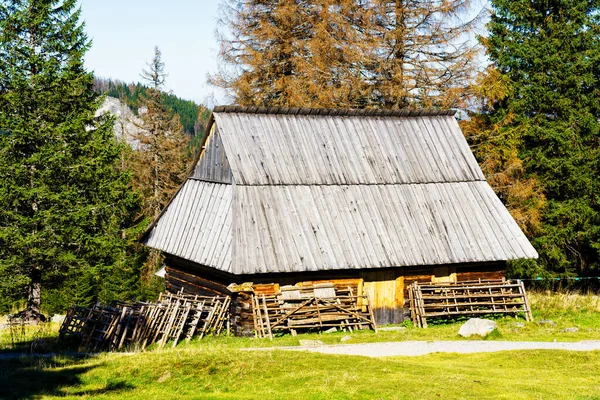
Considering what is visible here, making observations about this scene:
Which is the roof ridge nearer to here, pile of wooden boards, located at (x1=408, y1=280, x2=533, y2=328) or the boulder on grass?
pile of wooden boards, located at (x1=408, y1=280, x2=533, y2=328)

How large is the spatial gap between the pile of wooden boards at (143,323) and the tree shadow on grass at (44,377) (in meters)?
2.03

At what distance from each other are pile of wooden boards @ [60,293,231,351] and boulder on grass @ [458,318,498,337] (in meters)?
7.57

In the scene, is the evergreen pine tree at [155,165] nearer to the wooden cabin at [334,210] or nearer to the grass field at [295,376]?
the wooden cabin at [334,210]

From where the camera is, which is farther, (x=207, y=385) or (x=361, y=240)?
(x=361, y=240)

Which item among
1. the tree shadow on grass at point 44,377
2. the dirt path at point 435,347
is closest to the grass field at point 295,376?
the tree shadow on grass at point 44,377

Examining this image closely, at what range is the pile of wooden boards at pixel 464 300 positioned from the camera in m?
23.6

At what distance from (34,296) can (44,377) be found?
1451cm

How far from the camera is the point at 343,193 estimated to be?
81.6 feet

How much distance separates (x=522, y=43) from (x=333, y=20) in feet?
32.6

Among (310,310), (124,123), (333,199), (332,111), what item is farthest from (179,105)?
(310,310)

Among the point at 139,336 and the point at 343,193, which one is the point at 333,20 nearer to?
the point at 343,193

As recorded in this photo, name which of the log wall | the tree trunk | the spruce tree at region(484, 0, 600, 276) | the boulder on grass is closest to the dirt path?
the boulder on grass

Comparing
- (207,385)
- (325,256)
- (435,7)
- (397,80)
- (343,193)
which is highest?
(435,7)

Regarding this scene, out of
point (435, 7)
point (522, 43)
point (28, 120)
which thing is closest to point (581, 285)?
point (522, 43)
